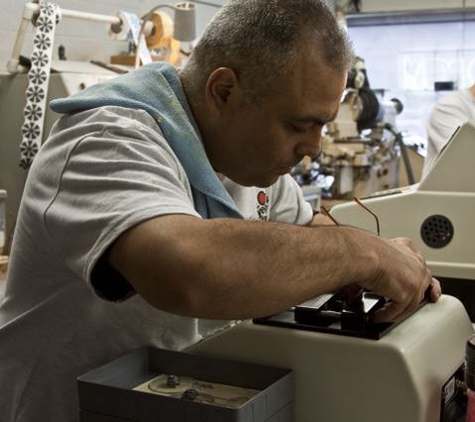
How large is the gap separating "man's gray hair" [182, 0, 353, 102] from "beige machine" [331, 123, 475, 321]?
58cm

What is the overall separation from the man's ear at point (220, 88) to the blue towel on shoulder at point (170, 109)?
5 centimetres

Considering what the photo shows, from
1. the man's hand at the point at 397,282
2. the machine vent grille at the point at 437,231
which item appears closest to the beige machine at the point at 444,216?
the machine vent grille at the point at 437,231

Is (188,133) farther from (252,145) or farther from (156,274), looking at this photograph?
(156,274)

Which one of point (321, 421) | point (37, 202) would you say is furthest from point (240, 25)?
point (321, 421)

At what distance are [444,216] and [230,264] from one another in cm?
92

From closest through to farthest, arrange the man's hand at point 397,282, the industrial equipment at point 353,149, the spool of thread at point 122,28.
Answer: the man's hand at point 397,282, the spool of thread at point 122,28, the industrial equipment at point 353,149

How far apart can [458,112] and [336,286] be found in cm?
255

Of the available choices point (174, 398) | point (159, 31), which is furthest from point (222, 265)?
point (159, 31)

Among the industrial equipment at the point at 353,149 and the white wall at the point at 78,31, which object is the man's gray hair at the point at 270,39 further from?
the industrial equipment at the point at 353,149

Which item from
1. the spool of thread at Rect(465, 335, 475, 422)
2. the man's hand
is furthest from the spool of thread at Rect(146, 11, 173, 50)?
the spool of thread at Rect(465, 335, 475, 422)

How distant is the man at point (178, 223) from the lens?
0.87 m

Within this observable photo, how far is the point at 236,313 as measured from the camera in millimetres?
881

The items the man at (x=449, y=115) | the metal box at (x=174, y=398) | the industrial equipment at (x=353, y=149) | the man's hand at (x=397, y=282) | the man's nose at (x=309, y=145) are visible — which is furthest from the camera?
the industrial equipment at (x=353, y=149)

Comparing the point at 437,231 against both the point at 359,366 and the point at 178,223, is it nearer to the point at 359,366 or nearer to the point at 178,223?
the point at 359,366
